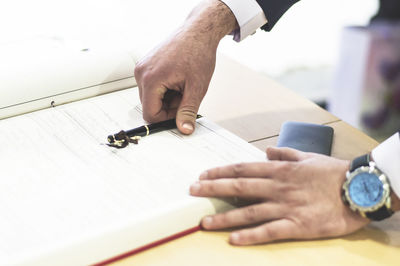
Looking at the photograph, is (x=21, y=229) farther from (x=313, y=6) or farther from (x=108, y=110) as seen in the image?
(x=313, y=6)

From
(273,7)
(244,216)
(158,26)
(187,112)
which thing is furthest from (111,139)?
(158,26)

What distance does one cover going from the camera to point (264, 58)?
2352 mm

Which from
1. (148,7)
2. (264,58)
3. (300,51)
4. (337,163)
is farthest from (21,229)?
(300,51)

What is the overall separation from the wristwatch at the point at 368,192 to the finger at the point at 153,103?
38 cm

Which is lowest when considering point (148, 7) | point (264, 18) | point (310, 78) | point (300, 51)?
point (310, 78)

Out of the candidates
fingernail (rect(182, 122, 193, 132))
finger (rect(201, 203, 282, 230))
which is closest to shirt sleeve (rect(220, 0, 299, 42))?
fingernail (rect(182, 122, 193, 132))

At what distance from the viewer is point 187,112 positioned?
0.95m

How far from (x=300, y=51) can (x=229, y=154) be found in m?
1.72

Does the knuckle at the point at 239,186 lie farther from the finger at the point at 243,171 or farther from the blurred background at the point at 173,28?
the blurred background at the point at 173,28

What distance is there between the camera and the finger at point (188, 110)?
923mm

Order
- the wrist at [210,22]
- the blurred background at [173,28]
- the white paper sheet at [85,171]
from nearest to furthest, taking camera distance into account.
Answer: the white paper sheet at [85,171] < the wrist at [210,22] < the blurred background at [173,28]

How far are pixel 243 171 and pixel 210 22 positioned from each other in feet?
1.44

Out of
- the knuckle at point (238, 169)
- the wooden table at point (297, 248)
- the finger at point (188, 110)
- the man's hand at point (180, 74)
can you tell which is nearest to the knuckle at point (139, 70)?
the man's hand at point (180, 74)

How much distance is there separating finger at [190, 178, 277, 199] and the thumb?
7.7 inches
